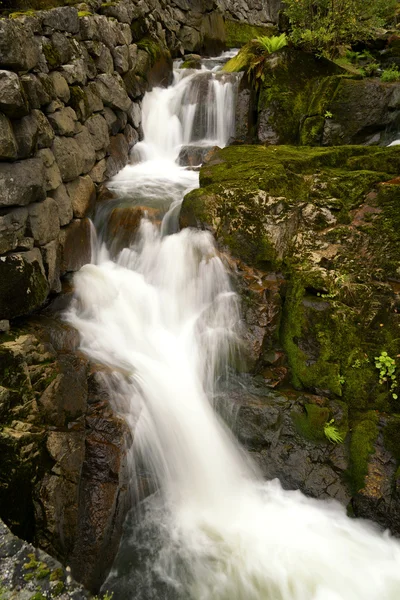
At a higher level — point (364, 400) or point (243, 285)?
point (243, 285)

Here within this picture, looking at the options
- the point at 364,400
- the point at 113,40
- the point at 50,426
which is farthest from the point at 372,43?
the point at 50,426

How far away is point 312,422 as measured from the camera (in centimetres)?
490

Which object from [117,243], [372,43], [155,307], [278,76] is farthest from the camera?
[372,43]

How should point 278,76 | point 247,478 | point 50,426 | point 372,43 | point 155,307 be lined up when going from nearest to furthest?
point 50,426 → point 247,478 → point 155,307 → point 278,76 → point 372,43

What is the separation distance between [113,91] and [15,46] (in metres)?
4.25

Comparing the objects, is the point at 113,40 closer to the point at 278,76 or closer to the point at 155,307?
the point at 278,76

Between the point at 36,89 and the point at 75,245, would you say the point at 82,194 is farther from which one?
the point at 36,89

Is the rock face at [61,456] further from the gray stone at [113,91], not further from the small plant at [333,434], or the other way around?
the gray stone at [113,91]

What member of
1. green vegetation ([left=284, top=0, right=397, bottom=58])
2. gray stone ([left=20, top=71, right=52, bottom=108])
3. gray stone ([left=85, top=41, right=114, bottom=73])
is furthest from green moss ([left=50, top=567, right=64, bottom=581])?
green vegetation ([left=284, top=0, right=397, bottom=58])

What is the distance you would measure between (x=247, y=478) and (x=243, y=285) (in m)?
2.61

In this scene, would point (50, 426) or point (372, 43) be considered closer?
Result: point (50, 426)

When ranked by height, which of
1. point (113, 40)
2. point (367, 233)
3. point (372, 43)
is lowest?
point (367, 233)

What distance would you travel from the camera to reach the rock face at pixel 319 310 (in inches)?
187

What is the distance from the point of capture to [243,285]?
570 centimetres
